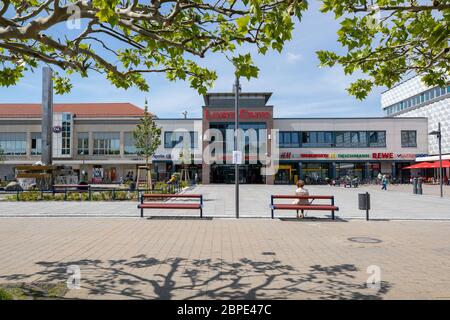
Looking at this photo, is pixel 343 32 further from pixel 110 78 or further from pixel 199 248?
pixel 199 248

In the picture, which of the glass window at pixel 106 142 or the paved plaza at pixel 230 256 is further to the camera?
the glass window at pixel 106 142

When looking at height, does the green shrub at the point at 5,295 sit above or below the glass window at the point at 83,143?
below

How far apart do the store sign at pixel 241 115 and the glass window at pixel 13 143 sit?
29367mm

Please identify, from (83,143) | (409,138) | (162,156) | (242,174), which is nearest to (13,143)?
(83,143)

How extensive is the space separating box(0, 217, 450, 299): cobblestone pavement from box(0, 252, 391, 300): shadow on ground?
0.6 inches

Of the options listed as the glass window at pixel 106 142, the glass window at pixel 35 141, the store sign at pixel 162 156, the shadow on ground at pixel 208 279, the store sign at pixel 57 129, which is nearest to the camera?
the shadow on ground at pixel 208 279

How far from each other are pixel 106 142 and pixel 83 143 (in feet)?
11.9

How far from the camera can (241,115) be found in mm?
47875

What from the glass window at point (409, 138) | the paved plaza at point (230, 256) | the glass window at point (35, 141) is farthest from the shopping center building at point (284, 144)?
the paved plaza at point (230, 256)

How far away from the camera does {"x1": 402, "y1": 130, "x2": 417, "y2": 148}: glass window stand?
4962cm

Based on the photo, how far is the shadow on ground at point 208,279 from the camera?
203 inches

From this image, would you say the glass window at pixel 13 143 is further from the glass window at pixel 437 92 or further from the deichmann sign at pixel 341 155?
the glass window at pixel 437 92

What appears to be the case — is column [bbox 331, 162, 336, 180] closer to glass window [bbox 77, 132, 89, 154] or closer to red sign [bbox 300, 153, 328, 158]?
red sign [bbox 300, 153, 328, 158]
